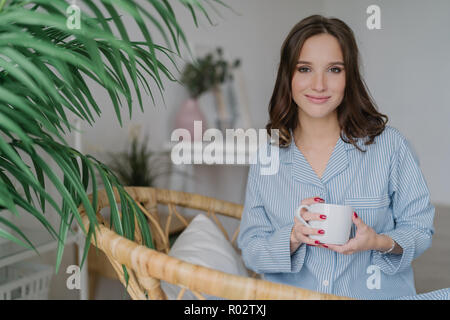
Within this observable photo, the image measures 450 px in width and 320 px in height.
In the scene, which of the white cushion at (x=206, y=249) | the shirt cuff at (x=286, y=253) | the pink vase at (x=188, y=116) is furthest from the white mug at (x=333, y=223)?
the pink vase at (x=188, y=116)

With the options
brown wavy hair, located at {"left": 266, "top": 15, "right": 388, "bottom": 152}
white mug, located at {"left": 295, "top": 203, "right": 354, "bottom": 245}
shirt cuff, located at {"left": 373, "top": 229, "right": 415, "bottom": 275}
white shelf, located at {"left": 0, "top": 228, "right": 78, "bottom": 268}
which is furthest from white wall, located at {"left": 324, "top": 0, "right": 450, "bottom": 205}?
white shelf, located at {"left": 0, "top": 228, "right": 78, "bottom": 268}

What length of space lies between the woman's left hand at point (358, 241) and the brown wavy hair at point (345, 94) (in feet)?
0.76

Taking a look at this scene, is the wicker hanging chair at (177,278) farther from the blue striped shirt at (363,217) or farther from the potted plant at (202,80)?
the potted plant at (202,80)

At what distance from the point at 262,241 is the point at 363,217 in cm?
20

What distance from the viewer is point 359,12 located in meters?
0.96

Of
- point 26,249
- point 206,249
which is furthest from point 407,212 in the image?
point 26,249

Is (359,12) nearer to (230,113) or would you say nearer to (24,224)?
(24,224)

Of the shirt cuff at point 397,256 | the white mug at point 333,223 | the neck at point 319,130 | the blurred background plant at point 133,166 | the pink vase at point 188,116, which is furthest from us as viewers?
the pink vase at point 188,116

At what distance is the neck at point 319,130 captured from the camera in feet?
3.06

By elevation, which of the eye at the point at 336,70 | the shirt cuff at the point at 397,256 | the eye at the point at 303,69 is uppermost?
the eye at the point at 303,69

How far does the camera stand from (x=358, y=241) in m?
0.71
